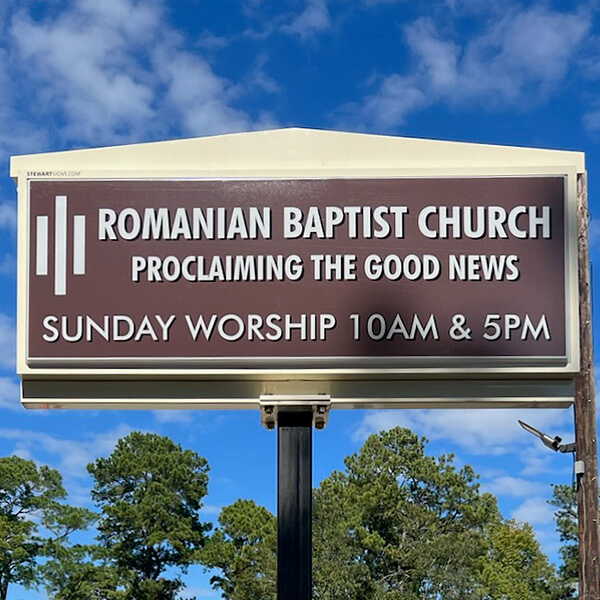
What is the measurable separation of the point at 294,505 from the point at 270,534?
35469 millimetres

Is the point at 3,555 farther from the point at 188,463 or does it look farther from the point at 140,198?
the point at 140,198

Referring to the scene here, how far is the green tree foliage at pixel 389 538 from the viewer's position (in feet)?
122

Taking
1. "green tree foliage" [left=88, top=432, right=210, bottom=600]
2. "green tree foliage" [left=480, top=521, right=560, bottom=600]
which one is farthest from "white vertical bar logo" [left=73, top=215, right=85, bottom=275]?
"green tree foliage" [left=88, top=432, right=210, bottom=600]

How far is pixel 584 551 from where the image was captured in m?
11.1

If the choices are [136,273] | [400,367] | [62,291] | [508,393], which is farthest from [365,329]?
[62,291]

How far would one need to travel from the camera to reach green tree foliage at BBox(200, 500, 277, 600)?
4203 centimetres

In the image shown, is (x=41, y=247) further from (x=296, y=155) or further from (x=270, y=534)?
(x=270, y=534)

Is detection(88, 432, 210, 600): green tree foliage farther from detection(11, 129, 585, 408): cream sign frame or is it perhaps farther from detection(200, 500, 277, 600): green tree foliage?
detection(11, 129, 585, 408): cream sign frame

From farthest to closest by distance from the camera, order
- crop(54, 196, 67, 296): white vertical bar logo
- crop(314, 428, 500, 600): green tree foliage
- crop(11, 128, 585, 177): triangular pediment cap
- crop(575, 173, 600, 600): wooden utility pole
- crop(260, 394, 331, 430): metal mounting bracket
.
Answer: crop(314, 428, 500, 600): green tree foliage
crop(575, 173, 600, 600): wooden utility pole
crop(11, 128, 585, 177): triangular pediment cap
crop(54, 196, 67, 296): white vertical bar logo
crop(260, 394, 331, 430): metal mounting bracket

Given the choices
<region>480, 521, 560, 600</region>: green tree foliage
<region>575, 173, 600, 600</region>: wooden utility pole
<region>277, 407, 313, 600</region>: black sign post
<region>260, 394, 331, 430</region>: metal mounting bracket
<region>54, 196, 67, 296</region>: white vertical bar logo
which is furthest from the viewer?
<region>480, 521, 560, 600</region>: green tree foliage

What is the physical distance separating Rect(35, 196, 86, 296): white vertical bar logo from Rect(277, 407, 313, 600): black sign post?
73.4 inches

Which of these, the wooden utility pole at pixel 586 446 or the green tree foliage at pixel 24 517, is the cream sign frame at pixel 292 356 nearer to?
the wooden utility pole at pixel 586 446

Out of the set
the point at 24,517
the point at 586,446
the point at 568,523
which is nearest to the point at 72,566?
the point at 24,517

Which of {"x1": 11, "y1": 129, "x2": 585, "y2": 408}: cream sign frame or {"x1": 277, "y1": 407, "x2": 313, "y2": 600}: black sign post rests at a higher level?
{"x1": 11, "y1": 129, "x2": 585, "y2": 408}: cream sign frame
